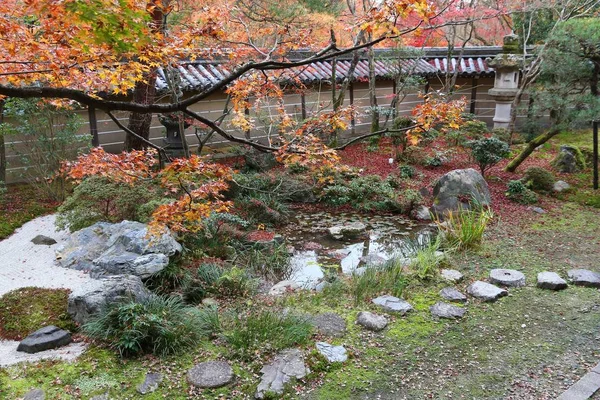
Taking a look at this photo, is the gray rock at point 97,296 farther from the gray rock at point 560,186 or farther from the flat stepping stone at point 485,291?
the gray rock at point 560,186

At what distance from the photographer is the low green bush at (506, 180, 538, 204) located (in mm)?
10680

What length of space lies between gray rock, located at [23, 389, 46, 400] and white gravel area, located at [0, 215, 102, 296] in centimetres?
213

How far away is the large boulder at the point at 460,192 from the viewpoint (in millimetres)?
10062

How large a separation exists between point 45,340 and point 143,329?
3.60 feet

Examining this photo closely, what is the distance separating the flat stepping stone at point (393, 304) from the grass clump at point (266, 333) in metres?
1.12

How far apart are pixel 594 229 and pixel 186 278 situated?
762 centimetres

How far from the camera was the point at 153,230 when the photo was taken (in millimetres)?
5453

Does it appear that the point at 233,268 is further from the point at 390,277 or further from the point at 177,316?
the point at 390,277

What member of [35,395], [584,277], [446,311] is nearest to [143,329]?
[35,395]

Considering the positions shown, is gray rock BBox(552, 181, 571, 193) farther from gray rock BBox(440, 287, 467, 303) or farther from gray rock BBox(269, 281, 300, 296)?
gray rock BBox(269, 281, 300, 296)

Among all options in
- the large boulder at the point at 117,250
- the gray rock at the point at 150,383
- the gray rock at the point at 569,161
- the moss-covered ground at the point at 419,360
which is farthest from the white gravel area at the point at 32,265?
the gray rock at the point at 569,161

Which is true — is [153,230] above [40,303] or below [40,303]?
above

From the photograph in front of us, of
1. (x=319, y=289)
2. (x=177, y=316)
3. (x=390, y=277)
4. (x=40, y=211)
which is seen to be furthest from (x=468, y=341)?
(x=40, y=211)

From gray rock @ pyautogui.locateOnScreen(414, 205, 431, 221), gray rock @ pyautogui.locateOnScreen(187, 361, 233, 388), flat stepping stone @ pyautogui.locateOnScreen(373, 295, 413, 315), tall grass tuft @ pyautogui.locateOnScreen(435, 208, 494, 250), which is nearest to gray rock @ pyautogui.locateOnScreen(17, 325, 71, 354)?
gray rock @ pyautogui.locateOnScreen(187, 361, 233, 388)
